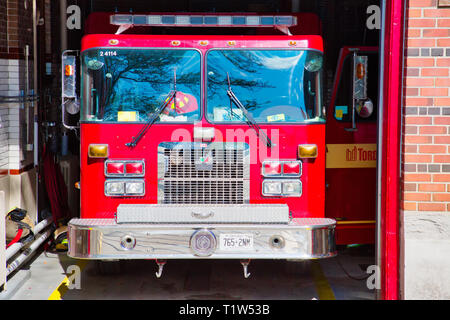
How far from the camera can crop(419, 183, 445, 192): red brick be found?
597 cm

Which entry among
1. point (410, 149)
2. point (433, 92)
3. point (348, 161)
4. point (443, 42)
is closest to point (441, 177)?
point (410, 149)

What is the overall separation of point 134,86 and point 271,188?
1755 mm

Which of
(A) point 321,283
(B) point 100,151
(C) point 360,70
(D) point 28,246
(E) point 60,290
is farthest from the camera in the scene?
(D) point 28,246

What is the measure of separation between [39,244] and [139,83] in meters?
2.91

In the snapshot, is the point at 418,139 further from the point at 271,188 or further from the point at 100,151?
the point at 100,151

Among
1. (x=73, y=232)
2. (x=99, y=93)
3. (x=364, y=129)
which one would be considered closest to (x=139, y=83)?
(x=99, y=93)

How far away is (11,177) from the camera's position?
972cm

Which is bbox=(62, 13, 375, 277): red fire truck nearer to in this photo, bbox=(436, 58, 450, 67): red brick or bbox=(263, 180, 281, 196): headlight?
bbox=(263, 180, 281, 196): headlight

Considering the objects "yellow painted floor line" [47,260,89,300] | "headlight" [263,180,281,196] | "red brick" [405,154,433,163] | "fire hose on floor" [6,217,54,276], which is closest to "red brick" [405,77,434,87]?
"red brick" [405,154,433,163]

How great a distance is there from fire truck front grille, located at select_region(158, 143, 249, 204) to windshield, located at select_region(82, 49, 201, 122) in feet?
1.26

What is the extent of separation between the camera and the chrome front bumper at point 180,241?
21.2 ft

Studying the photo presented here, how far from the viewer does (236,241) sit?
648 cm

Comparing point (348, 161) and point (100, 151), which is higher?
point (100, 151)

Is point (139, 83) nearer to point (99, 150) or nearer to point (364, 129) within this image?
point (99, 150)
